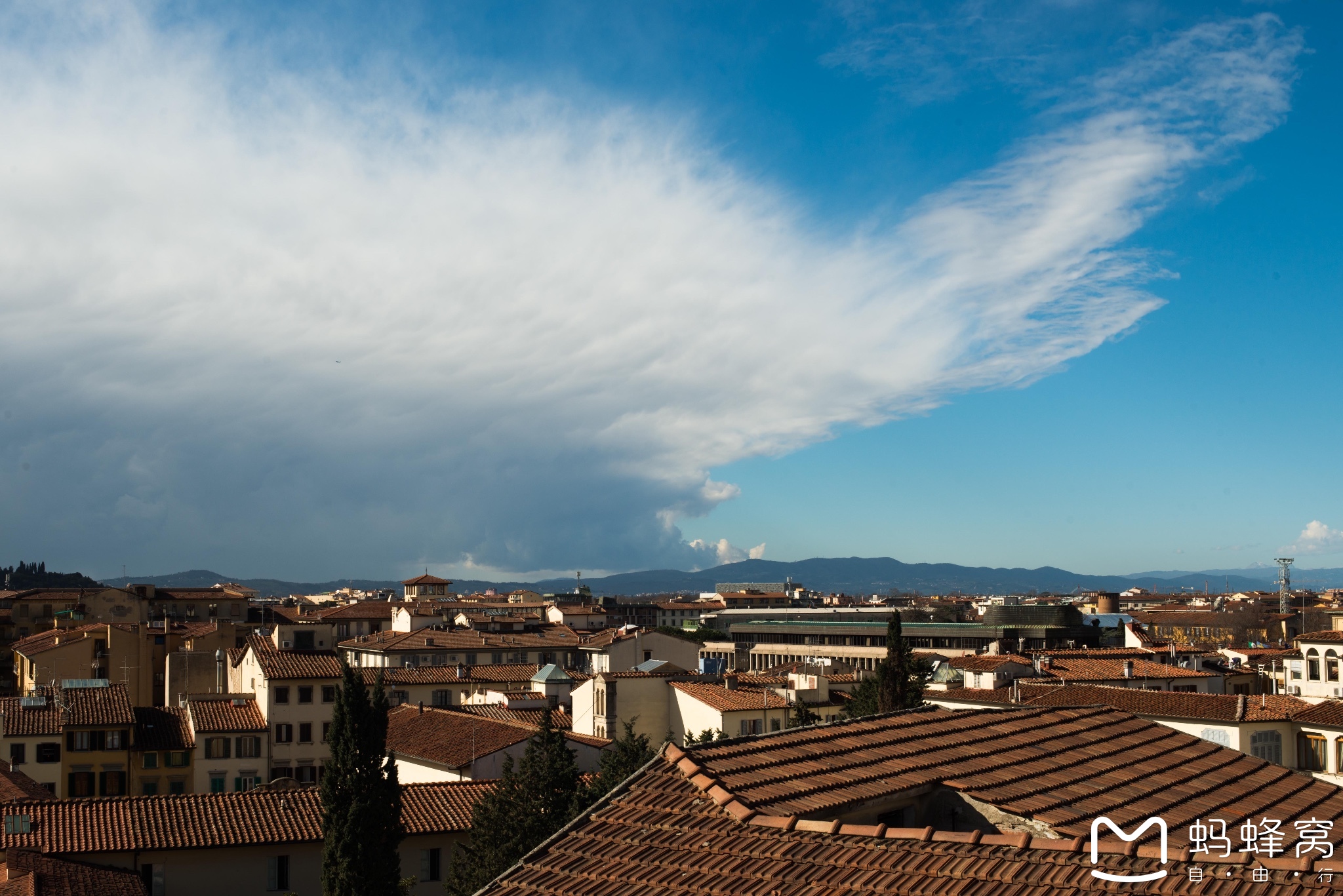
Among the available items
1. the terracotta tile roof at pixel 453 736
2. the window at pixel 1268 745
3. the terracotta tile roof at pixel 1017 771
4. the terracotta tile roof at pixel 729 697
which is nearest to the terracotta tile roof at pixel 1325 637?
the window at pixel 1268 745

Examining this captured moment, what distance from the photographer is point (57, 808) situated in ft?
97.5

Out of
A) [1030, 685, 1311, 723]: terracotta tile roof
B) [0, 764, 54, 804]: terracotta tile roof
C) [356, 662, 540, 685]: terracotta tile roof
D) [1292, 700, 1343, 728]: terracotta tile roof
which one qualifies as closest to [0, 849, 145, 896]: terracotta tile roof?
[0, 764, 54, 804]: terracotta tile roof

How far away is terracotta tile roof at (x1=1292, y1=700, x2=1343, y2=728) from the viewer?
137 ft

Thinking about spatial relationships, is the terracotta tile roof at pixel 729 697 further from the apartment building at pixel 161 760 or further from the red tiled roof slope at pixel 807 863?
the red tiled roof slope at pixel 807 863

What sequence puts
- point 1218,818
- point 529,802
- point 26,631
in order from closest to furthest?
point 1218,818 → point 529,802 → point 26,631

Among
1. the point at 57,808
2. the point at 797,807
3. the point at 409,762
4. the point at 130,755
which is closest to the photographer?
the point at 797,807

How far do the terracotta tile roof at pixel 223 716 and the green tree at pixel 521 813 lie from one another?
29.4m

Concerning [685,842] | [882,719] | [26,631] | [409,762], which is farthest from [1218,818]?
[26,631]

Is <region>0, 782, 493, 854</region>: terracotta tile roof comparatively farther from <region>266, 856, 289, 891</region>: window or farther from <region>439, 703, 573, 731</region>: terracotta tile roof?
<region>439, 703, 573, 731</region>: terracotta tile roof

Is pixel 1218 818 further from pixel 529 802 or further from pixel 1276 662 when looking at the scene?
pixel 1276 662

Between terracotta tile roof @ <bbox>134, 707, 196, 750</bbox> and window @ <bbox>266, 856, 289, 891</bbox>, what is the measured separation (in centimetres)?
2278

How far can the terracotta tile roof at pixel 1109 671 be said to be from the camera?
61.2 m

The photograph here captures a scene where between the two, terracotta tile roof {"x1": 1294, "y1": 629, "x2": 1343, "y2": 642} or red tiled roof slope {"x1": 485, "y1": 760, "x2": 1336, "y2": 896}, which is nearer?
red tiled roof slope {"x1": 485, "y1": 760, "x2": 1336, "y2": 896}

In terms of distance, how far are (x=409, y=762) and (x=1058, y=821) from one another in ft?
117
